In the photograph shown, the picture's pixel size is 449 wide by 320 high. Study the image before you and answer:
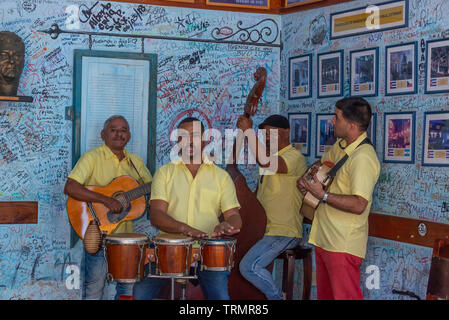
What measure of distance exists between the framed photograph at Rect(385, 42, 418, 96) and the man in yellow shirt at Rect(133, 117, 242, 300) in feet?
5.14

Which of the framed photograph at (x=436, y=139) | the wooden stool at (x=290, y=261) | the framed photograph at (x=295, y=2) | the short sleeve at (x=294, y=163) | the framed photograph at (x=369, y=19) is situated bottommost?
the wooden stool at (x=290, y=261)

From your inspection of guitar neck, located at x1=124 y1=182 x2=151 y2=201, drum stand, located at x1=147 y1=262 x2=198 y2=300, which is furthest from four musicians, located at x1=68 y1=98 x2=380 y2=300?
guitar neck, located at x1=124 y1=182 x2=151 y2=201

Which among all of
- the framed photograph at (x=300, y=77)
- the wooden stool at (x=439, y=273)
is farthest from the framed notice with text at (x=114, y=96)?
the wooden stool at (x=439, y=273)

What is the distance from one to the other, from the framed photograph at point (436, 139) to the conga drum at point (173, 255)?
73.7 inches

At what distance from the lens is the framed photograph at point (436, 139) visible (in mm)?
4629

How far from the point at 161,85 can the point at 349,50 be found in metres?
1.79

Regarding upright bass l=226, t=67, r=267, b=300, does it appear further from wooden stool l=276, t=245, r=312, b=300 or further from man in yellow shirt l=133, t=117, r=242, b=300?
man in yellow shirt l=133, t=117, r=242, b=300

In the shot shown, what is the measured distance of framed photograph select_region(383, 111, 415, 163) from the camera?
492cm

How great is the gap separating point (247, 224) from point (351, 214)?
106 centimetres

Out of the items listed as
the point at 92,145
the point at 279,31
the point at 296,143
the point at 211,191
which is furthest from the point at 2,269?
the point at 279,31

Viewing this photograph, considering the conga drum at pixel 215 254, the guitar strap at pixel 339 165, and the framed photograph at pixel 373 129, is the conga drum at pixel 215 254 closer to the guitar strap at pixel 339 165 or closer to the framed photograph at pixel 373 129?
the guitar strap at pixel 339 165

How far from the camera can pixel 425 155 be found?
4785 millimetres

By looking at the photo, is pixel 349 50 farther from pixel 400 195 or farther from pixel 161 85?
pixel 161 85

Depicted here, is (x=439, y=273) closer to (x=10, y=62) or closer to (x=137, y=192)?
(x=137, y=192)
